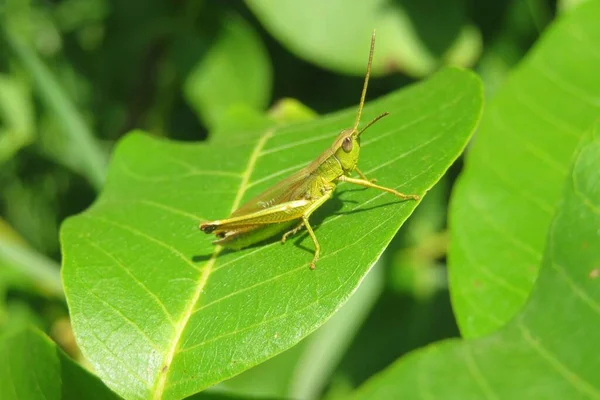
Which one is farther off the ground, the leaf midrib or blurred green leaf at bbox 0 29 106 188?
the leaf midrib

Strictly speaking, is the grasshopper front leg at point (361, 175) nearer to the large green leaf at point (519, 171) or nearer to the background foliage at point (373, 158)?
the background foliage at point (373, 158)

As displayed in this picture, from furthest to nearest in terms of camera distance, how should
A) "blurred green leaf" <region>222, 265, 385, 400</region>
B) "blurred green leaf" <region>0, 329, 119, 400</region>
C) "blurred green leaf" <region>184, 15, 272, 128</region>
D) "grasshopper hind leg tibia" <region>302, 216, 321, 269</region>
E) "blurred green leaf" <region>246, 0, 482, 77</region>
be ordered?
"blurred green leaf" <region>184, 15, 272, 128</region> → "blurred green leaf" <region>222, 265, 385, 400</region> → "blurred green leaf" <region>246, 0, 482, 77</region> → "grasshopper hind leg tibia" <region>302, 216, 321, 269</region> → "blurred green leaf" <region>0, 329, 119, 400</region>

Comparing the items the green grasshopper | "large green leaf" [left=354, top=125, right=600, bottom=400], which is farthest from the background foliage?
the green grasshopper

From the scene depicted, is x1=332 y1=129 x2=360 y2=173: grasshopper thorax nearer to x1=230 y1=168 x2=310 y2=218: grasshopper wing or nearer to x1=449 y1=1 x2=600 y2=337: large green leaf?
x1=230 y1=168 x2=310 y2=218: grasshopper wing

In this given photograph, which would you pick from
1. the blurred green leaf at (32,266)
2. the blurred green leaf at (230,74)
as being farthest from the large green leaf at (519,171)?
the blurred green leaf at (32,266)

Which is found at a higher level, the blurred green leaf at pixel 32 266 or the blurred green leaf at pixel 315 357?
the blurred green leaf at pixel 32 266

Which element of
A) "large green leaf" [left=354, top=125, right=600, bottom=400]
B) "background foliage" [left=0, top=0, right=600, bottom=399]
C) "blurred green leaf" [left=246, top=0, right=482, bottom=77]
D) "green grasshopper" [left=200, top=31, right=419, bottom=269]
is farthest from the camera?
"blurred green leaf" [left=246, top=0, right=482, bottom=77]
